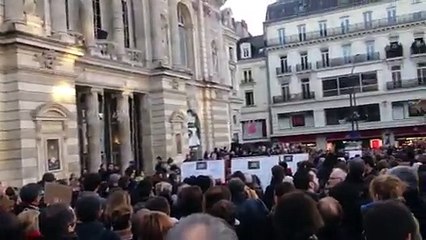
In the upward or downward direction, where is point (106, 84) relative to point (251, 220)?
upward

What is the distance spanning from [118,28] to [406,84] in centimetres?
3757

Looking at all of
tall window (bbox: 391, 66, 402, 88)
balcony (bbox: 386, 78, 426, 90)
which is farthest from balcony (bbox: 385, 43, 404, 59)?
balcony (bbox: 386, 78, 426, 90)

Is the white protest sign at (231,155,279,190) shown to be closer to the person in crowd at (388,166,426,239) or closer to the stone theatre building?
the stone theatre building

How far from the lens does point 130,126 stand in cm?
3111

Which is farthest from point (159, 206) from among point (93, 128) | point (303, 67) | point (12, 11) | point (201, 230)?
point (303, 67)

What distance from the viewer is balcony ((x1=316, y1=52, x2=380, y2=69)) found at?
6100 centimetres

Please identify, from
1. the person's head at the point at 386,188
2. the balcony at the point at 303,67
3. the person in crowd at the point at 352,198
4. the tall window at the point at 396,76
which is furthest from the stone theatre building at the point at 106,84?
the tall window at the point at 396,76

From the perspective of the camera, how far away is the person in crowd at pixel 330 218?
6.43 metres

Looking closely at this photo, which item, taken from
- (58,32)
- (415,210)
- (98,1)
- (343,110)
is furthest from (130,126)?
(343,110)

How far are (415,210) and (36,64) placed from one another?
16.9 metres

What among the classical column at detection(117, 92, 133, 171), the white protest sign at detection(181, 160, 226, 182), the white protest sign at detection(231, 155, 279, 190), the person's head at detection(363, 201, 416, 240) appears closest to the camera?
the person's head at detection(363, 201, 416, 240)

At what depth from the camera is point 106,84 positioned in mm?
27812

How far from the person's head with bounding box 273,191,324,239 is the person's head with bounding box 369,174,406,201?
1.68 m

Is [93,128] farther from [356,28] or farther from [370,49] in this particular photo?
[356,28]
